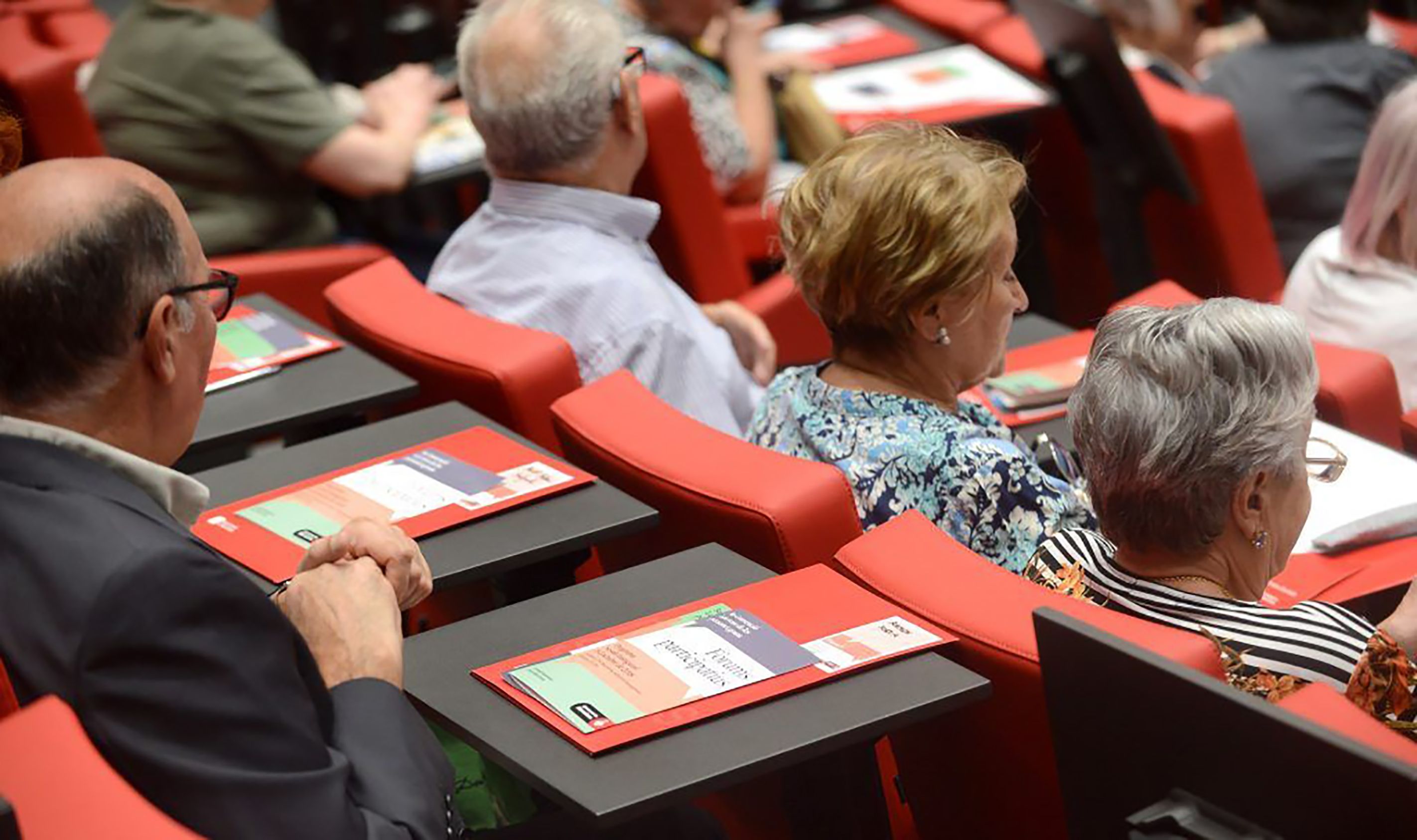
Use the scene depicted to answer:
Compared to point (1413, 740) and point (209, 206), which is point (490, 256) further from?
point (1413, 740)

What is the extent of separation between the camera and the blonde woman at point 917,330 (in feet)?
7.72

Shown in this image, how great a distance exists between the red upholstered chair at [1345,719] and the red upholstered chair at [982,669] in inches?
3.8

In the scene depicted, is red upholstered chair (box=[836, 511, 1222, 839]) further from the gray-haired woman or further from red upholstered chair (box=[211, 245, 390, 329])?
red upholstered chair (box=[211, 245, 390, 329])

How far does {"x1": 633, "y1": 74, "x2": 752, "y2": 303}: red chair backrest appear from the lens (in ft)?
12.0

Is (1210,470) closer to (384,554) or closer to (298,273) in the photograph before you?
(384,554)

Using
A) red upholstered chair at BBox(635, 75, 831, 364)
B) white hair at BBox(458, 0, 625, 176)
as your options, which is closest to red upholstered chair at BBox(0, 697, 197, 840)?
white hair at BBox(458, 0, 625, 176)

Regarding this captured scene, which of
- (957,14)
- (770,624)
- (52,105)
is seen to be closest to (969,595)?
(770,624)

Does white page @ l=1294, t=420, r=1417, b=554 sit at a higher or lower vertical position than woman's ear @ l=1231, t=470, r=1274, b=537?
lower

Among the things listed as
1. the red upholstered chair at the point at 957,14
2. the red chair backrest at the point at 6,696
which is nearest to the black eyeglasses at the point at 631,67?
the red chair backrest at the point at 6,696

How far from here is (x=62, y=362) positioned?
165 cm

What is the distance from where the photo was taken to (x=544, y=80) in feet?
10.1

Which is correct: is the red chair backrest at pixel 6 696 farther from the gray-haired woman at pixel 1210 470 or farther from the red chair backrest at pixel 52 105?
the red chair backrest at pixel 52 105

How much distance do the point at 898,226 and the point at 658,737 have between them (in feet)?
2.96

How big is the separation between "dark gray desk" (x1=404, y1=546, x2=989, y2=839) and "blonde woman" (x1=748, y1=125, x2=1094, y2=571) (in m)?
0.40
